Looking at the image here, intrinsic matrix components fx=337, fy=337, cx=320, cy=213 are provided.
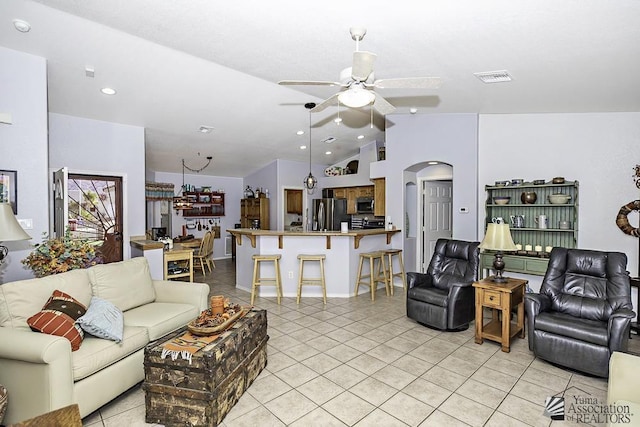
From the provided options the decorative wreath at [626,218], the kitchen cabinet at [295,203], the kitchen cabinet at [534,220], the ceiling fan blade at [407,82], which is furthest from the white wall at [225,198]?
the decorative wreath at [626,218]

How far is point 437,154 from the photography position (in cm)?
579

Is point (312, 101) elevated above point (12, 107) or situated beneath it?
elevated above

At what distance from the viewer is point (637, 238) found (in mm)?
4285

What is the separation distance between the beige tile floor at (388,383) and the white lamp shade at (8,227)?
153 centimetres

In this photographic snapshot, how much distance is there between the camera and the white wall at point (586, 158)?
4.40 metres

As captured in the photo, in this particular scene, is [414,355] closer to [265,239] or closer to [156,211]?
[265,239]

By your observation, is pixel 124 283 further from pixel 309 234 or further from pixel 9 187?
pixel 309 234

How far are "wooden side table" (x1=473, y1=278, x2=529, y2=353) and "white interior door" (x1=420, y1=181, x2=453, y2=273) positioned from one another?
9.44ft

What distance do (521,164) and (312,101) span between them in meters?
3.38

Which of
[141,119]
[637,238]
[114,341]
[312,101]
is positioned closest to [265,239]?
[312,101]

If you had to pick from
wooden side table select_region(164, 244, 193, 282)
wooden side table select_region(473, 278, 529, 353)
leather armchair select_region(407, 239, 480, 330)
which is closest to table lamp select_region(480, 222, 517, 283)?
wooden side table select_region(473, 278, 529, 353)

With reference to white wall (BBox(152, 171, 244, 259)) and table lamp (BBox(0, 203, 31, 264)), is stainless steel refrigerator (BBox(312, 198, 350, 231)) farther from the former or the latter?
table lamp (BBox(0, 203, 31, 264))

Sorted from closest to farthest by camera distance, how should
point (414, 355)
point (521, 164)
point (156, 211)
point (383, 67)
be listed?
1. point (414, 355)
2. point (383, 67)
3. point (521, 164)
4. point (156, 211)

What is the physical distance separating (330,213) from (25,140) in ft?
17.7
